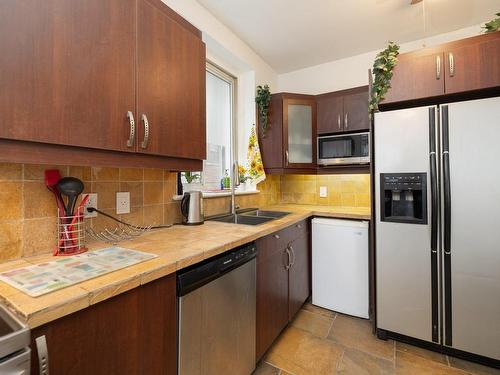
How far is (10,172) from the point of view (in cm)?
101

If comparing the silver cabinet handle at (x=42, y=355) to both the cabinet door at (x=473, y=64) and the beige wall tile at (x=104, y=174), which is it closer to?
the beige wall tile at (x=104, y=174)

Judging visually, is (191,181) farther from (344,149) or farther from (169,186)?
(344,149)

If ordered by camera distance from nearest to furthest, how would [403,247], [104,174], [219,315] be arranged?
[219,315], [104,174], [403,247]

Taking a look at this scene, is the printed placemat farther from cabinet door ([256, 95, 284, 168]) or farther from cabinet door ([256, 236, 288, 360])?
cabinet door ([256, 95, 284, 168])

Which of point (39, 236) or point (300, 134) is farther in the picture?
point (300, 134)

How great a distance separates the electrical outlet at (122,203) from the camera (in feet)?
4.60

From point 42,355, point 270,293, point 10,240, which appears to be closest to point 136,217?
point 10,240

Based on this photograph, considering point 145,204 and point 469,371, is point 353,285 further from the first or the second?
point 145,204

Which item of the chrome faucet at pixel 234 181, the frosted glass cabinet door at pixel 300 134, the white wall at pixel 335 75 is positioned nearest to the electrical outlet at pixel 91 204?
the chrome faucet at pixel 234 181

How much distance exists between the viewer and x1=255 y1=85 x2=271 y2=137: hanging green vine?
Answer: 8.93 feet

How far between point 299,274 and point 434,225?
1111 millimetres

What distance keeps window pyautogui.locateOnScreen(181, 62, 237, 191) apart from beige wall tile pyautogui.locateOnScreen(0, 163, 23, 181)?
1275mm

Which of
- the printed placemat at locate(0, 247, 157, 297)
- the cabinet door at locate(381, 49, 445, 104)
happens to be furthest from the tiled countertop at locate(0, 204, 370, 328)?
the cabinet door at locate(381, 49, 445, 104)

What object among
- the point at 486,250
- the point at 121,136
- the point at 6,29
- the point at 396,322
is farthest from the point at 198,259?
the point at 486,250
